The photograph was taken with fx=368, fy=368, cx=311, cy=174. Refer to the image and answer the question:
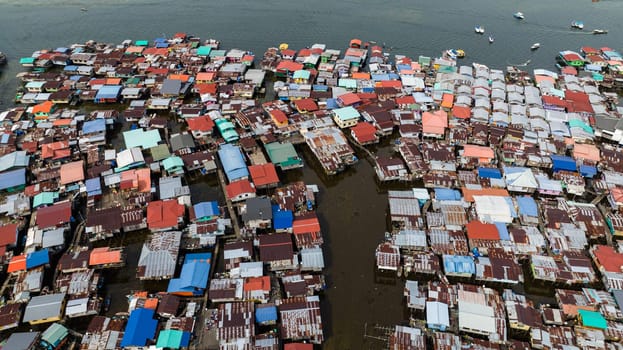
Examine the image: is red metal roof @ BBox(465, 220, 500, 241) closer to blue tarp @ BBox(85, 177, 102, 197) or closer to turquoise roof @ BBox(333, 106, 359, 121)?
turquoise roof @ BBox(333, 106, 359, 121)

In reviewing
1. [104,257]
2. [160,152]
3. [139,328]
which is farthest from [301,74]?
[139,328]

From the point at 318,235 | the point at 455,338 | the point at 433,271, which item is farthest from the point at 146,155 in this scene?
the point at 455,338

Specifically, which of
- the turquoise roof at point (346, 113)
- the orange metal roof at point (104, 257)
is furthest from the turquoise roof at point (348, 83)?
the orange metal roof at point (104, 257)

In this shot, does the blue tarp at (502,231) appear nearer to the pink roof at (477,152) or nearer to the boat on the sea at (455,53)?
the pink roof at (477,152)

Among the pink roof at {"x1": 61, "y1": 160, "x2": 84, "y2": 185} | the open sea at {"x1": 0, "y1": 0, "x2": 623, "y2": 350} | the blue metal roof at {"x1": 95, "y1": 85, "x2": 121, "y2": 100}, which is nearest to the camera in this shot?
the pink roof at {"x1": 61, "y1": 160, "x2": 84, "y2": 185}

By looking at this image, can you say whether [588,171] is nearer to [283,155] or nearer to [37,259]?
[283,155]

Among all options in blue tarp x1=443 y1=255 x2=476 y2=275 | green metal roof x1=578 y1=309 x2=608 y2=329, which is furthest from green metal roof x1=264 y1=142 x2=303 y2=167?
green metal roof x1=578 y1=309 x2=608 y2=329
